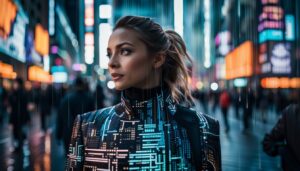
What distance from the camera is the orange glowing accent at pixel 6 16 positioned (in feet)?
75.5

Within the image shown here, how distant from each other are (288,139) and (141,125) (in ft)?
5.41

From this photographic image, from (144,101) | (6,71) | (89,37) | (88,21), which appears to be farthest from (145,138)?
(89,37)

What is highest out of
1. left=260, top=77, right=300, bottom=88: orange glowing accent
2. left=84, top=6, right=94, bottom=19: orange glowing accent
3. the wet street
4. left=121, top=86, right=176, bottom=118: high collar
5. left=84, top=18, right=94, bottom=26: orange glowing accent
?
left=84, top=6, right=94, bottom=19: orange glowing accent

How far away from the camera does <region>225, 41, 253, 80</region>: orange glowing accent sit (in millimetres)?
55281

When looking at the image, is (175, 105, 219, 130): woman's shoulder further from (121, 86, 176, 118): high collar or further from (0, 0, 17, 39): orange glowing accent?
(0, 0, 17, 39): orange glowing accent

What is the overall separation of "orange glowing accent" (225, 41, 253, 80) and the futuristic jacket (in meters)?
53.4

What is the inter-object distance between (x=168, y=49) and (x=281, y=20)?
48320mm

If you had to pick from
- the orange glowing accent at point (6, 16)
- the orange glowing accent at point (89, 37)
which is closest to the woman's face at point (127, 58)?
the orange glowing accent at point (6, 16)

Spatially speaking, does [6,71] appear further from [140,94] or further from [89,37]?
[140,94]

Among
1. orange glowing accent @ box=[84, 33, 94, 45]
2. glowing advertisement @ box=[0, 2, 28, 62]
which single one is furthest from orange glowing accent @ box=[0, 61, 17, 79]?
orange glowing accent @ box=[84, 33, 94, 45]

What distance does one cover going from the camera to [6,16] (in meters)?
23.5

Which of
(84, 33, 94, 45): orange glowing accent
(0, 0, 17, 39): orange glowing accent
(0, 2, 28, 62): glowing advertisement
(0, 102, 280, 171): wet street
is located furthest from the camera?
(84, 33, 94, 45): orange glowing accent

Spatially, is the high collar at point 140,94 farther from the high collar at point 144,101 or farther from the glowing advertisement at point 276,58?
the glowing advertisement at point 276,58

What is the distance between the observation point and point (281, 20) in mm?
47406
